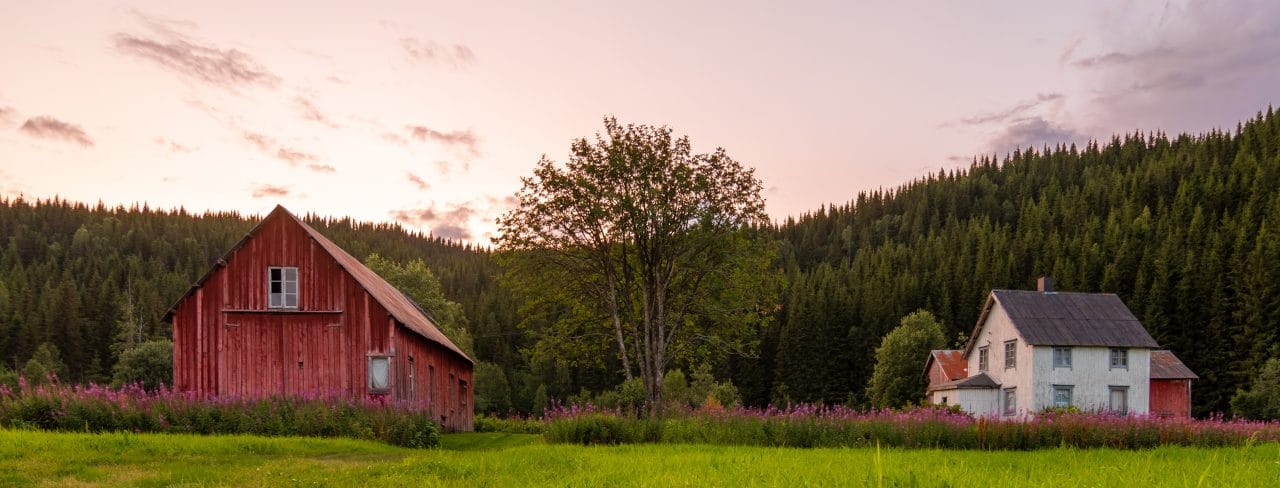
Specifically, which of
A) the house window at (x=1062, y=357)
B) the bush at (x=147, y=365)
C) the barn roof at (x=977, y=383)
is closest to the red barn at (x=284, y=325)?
the house window at (x=1062, y=357)

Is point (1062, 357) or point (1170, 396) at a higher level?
point (1062, 357)

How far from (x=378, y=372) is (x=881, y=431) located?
60.2ft

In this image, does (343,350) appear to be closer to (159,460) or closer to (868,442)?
(159,460)

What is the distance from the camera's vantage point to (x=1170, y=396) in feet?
190

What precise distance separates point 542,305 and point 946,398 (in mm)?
36188

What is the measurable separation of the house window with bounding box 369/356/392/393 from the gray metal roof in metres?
36.2

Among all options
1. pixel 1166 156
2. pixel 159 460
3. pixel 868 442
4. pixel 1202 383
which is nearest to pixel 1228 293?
pixel 1202 383

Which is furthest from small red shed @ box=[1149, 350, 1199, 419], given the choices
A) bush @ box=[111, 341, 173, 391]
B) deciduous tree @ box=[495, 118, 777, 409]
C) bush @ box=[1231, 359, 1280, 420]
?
bush @ box=[111, 341, 173, 391]

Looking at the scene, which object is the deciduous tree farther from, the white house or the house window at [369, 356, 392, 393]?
the white house

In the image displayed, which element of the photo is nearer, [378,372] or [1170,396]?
[378,372]

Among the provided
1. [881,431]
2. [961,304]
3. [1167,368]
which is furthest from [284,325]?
[961,304]

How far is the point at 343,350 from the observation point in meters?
32.0

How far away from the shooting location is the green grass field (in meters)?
8.47

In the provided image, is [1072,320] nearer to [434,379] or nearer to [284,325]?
[434,379]
